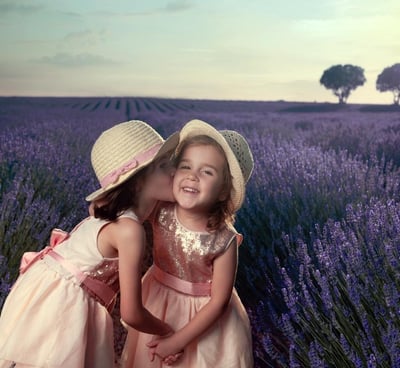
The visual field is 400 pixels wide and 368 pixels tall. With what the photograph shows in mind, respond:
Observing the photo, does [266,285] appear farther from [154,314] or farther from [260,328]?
[154,314]

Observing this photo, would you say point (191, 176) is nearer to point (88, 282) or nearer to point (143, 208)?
point (143, 208)

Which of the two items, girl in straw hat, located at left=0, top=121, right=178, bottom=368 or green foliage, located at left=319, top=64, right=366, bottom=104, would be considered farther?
green foliage, located at left=319, top=64, right=366, bottom=104

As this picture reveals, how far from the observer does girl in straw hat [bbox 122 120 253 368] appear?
163cm

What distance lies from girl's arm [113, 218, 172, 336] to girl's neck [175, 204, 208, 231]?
0.16 metres

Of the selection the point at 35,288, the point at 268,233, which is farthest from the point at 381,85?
the point at 35,288

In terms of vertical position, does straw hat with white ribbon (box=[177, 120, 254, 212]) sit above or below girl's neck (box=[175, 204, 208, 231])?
above

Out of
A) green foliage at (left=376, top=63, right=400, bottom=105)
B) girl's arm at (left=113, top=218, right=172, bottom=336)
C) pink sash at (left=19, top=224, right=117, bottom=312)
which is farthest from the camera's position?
green foliage at (left=376, top=63, right=400, bottom=105)

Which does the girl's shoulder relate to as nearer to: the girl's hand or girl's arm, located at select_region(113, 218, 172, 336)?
girl's arm, located at select_region(113, 218, 172, 336)

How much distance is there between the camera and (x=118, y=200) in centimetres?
162

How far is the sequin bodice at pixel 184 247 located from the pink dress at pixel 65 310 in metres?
0.13

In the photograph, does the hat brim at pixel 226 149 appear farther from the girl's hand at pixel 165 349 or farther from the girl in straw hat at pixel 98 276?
the girl's hand at pixel 165 349

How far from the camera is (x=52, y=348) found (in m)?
1.57

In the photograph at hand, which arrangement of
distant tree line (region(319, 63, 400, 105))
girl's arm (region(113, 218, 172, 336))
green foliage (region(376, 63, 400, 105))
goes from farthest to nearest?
distant tree line (region(319, 63, 400, 105)) < green foliage (region(376, 63, 400, 105)) < girl's arm (region(113, 218, 172, 336))

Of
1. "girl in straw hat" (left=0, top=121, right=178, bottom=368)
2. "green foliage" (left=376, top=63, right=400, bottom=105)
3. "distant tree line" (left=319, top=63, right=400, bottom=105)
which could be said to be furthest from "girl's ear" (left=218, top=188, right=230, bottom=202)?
"distant tree line" (left=319, top=63, right=400, bottom=105)
